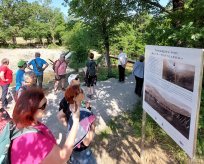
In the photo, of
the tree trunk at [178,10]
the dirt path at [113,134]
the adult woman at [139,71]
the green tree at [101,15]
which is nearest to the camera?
the dirt path at [113,134]

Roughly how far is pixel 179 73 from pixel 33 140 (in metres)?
1.97

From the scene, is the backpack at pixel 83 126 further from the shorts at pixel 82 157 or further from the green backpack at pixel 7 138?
the green backpack at pixel 7 138

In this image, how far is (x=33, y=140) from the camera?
2.01 metres

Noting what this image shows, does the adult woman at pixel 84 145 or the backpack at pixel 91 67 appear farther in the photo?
the backpack at pixel 91 67

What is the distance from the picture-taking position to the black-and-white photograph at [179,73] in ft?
9.40

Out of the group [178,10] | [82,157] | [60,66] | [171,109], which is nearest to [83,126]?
[82,157]

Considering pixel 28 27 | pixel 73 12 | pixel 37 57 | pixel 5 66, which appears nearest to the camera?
pixel 5 66

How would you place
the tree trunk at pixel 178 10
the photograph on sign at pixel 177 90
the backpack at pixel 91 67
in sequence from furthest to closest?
the backpack at pixel 91 67
the tree trunk at pixel 178 10
the photograph on sign at pixel 177 90

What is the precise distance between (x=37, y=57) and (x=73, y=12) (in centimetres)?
385

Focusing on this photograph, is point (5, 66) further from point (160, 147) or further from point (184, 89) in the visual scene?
point (184, 89)

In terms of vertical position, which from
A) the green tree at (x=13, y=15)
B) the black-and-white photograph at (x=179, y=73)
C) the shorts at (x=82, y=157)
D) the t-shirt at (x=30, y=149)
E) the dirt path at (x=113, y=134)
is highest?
the green tree at (x=13, y=15)

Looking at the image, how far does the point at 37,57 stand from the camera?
339 inches

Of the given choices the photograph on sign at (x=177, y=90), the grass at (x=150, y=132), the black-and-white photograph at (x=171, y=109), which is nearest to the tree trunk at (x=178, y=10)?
the photograph on sign at (x=177, y=90)

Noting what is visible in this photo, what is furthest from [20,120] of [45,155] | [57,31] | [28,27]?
[57,31]
